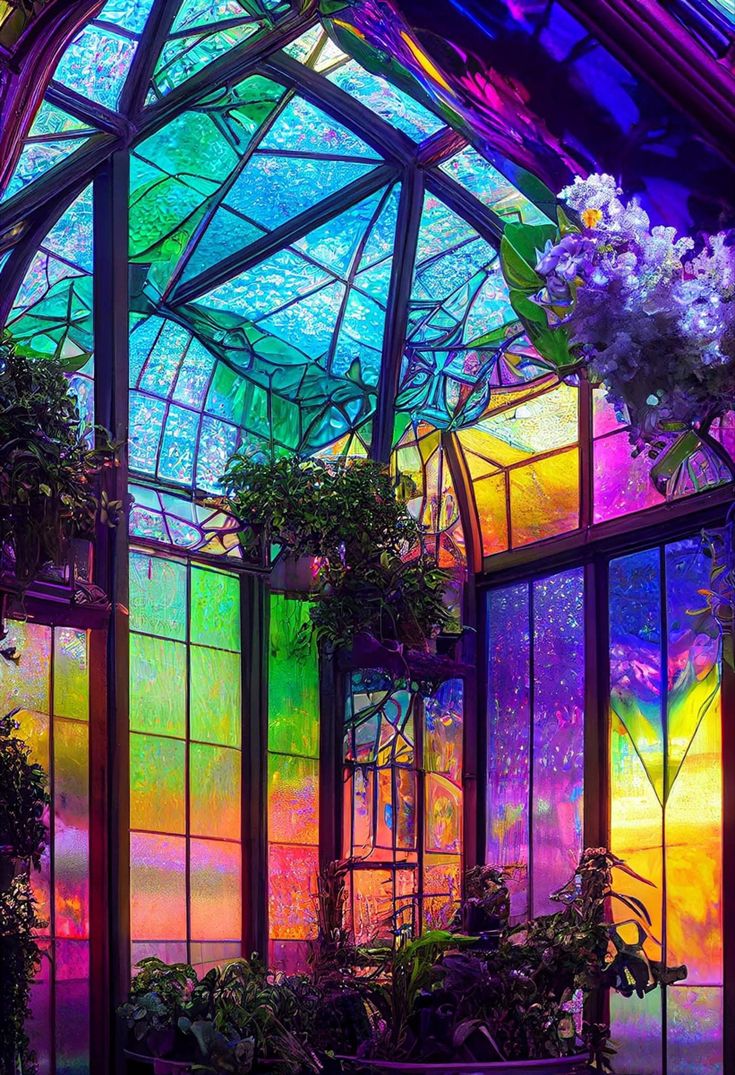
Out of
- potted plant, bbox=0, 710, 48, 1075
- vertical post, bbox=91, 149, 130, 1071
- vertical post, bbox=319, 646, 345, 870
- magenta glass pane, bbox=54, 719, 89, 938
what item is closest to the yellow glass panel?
vertical post, bbox=319, 646, 345, 870

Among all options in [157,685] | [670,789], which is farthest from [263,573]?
[670,789]

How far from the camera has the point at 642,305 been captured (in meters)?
2.63

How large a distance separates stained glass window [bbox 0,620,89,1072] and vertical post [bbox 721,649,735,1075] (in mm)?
2590

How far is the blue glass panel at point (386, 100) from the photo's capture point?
20.8 feet

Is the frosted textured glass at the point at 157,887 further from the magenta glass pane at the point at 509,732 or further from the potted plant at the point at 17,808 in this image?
the magenta glass pane at the point at 509,732

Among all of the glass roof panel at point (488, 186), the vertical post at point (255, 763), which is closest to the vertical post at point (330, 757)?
the vertical post at point (255, 763)

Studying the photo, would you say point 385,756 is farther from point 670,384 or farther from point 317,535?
point 670,384

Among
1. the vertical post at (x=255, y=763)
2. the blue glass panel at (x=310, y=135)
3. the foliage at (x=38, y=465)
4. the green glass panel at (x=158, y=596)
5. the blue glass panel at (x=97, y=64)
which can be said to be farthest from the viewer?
the vertical post at (x=255, y=763)

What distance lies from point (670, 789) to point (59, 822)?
265cm

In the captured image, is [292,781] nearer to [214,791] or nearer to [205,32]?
[214,791]

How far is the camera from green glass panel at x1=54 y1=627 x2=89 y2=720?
239 inches

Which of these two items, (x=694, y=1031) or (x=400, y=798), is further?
(x=400, y=798)

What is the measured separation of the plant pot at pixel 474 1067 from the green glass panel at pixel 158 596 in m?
2.27

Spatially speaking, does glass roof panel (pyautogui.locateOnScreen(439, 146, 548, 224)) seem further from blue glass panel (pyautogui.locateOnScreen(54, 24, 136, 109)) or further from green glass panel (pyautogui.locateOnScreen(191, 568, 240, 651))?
green glass panel (pyautogui.locateOnScreen(191, 568, 240, 651))
